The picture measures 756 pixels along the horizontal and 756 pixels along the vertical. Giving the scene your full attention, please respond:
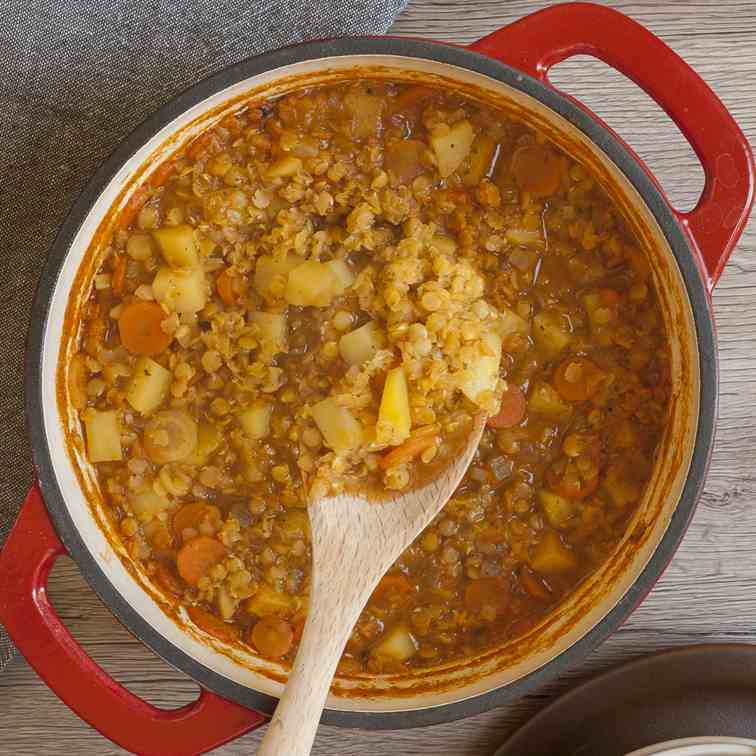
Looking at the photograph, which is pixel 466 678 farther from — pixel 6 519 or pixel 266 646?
pixel 6 519

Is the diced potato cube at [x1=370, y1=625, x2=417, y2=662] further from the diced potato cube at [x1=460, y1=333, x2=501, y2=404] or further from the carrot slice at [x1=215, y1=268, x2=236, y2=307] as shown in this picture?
the carrot slice at [x1=215, y1=268, x2=236, y2=307]

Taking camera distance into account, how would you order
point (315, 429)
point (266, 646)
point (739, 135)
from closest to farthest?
1. point (739, 135)
2. point (315, 429)
3. point (266, 646)

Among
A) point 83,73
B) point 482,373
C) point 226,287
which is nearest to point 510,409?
point 482,373

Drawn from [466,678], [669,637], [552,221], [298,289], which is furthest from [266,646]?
[552,221]

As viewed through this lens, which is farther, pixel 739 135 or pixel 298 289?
pixel 298 289

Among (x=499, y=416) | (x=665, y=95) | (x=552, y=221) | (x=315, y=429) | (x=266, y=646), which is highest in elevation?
(x=665, y=95)

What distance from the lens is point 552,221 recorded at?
2504 millimetres

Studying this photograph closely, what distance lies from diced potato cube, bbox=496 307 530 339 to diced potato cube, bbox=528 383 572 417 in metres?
0.15

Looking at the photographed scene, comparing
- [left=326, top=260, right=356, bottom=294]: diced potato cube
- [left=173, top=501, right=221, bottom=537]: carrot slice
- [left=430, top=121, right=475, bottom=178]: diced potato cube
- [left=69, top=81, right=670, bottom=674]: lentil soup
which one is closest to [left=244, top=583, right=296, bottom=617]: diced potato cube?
[left=69, top=81, right=670, bottom=674]: lentil soup

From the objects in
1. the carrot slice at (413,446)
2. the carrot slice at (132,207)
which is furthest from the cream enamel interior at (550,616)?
the carrot slice at (413,446)

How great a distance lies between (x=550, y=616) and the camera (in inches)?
100

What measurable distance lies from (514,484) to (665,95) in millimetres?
1030

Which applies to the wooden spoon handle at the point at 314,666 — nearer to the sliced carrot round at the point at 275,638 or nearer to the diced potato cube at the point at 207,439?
the sliced carrot round at the point at 275,638

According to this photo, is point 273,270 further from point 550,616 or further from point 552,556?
point 550,616
